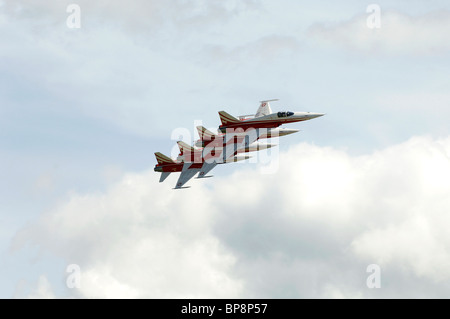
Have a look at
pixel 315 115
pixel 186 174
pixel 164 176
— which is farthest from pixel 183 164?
pixel 315 115

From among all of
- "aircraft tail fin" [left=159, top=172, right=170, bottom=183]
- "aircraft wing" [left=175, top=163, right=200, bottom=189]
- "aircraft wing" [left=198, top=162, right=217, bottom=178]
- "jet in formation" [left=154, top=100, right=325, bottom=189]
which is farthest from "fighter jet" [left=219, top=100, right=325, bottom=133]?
"aircraft tail fin" [left=159, top=172, right=170, bottom=183]

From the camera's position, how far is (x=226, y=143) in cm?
17462

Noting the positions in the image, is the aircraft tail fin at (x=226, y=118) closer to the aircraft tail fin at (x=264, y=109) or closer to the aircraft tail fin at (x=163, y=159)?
the aircraft tail fin at (x=264, y=109)

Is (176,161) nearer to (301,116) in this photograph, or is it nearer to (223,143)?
(223,143)

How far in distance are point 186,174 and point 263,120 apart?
2562 centimetres

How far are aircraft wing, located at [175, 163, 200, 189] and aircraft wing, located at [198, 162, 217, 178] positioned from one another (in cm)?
906

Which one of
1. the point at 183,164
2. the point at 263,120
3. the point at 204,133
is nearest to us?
the point at 204,133

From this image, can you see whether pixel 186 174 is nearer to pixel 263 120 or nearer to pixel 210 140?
pixel 210 140

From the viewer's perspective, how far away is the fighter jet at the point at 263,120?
6959 inches

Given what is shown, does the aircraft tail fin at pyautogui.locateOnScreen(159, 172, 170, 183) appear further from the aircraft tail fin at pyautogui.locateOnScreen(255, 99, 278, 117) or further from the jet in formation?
the aircraft tail fin at pyautogui.locateOnScreen(255, 99, 278, 117)

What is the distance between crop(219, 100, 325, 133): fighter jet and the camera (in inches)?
6959
